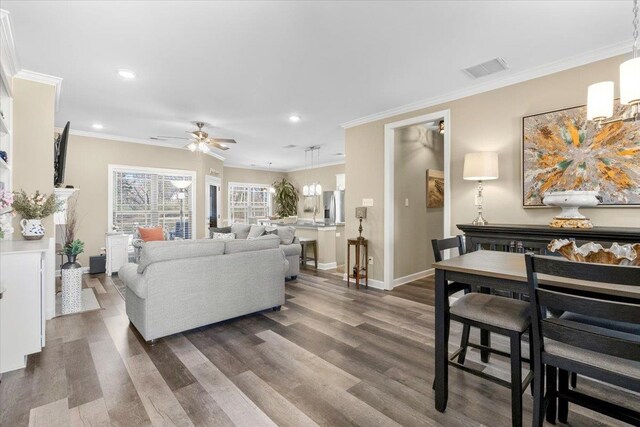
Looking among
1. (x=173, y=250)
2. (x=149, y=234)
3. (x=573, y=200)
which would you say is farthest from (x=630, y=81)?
(x=149, y=234)

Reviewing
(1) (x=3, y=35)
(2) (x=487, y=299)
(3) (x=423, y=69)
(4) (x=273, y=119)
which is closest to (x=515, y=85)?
(3) (x=423, y=69)

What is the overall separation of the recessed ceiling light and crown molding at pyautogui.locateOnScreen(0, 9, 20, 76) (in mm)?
810

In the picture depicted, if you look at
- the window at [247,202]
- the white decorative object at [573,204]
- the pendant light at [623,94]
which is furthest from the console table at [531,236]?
the window at [247,202]

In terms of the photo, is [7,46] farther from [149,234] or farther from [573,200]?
[573,200]

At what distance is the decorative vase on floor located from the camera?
356cm

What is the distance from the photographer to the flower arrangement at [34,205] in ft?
9.81

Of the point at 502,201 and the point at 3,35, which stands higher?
the point at 3,35

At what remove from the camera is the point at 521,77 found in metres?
3.28

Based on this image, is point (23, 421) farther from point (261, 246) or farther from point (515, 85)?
point (515, 85)

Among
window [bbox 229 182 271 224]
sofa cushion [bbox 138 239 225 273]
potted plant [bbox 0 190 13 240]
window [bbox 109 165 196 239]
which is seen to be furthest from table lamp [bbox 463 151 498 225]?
window [bbox 229 182 271 224]

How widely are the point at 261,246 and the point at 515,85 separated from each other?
3406 millimetres

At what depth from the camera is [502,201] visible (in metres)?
3.47

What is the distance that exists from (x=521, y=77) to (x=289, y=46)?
2.53 m

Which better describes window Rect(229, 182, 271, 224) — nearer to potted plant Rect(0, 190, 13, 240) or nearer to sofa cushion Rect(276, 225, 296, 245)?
sofa cushion Rect(276, 225, 296, 245)
